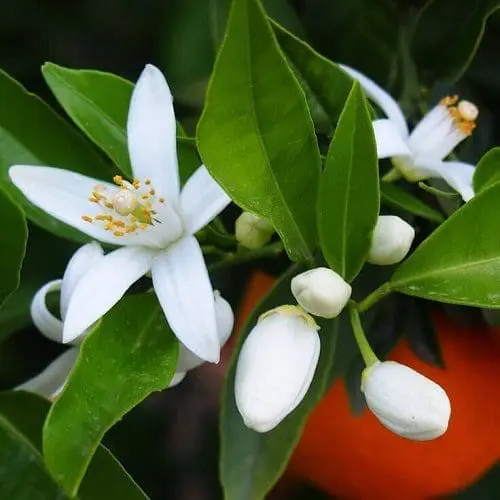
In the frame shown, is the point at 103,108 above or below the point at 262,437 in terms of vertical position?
above

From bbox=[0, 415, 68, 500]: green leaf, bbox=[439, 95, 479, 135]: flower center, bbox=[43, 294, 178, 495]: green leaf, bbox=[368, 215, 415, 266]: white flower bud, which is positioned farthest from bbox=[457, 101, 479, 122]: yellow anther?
bbox=[0, 415, 68, 500]: green leaf

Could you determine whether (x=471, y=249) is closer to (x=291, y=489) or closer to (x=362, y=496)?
(x=362, y=496)

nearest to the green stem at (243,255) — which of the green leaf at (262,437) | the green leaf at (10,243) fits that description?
the green leaf at (262,437)

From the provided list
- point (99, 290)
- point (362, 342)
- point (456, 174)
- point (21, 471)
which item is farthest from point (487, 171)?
point (21, 471)

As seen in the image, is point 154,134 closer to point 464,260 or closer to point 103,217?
point 103,217

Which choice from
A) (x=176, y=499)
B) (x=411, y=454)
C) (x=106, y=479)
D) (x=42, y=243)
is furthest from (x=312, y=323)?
(x=176, y=499)

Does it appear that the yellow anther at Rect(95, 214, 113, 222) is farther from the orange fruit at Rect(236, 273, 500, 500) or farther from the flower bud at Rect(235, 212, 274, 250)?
the orange fruit at Rect(236, 273, 500, 500)

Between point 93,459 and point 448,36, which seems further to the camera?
point 448,36
